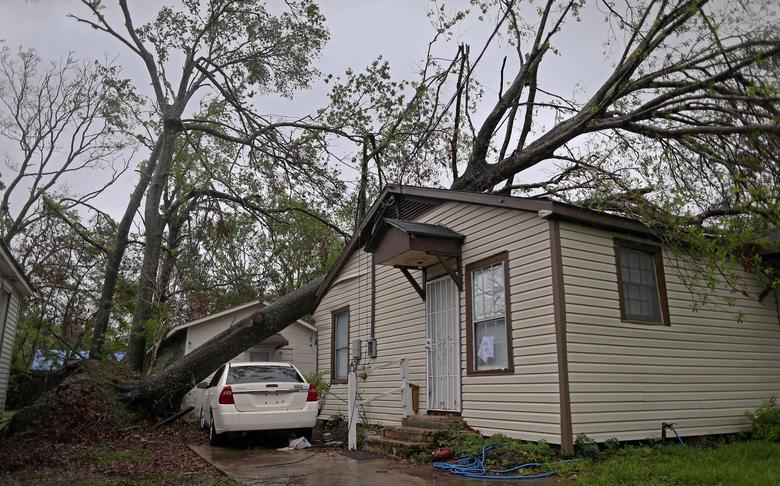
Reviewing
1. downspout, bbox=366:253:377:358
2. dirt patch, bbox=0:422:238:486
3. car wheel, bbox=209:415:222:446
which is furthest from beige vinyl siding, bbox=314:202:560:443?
dirt patch, bbox=0:422:238:486

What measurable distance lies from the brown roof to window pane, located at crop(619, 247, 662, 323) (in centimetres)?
35

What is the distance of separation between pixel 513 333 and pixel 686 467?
2653 mm

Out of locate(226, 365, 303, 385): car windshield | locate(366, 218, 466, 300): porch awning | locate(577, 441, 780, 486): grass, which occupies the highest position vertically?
locate(366, 218, 466, 300): porch awning

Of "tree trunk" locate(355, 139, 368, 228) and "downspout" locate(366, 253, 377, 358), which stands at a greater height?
"tree trunk" locate(355, 139, 368, 228)

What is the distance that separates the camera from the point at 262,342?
2138cm

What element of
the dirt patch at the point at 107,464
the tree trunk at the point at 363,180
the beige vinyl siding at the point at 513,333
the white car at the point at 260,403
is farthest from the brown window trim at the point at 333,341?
the dirt patch at the point at 107,464

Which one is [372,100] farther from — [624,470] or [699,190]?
[624,470]

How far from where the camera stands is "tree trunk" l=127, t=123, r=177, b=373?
1909cm

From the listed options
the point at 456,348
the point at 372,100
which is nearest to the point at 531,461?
the point at 456,348

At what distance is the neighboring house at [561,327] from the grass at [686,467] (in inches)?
17.3

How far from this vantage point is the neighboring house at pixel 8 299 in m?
12.8

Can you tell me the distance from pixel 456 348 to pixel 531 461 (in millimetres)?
2696

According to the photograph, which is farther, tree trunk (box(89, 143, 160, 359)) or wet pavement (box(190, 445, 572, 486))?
tree trunk (box(89, 143, 160, 359))

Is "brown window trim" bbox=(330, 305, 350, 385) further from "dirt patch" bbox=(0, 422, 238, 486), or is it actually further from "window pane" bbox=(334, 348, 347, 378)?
"dirt patch" bbox=(0, 422, 238, 486)
